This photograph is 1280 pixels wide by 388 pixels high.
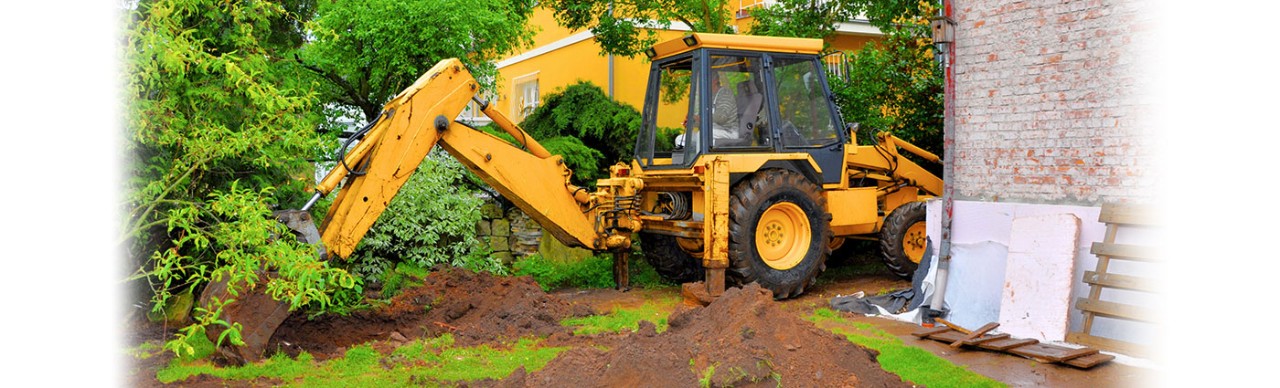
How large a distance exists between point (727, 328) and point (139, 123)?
310cm

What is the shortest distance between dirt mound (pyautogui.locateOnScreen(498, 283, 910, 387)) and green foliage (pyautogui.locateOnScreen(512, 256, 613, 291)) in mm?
4545

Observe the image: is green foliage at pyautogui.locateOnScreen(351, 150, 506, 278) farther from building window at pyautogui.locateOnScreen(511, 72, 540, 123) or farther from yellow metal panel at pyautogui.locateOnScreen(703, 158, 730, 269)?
building window at pyautogui.locateOnScreen(511, 72, 540, 123)

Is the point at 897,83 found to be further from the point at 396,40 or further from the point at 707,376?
the point at 707,376

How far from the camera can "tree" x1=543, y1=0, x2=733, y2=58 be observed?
40.0 feet

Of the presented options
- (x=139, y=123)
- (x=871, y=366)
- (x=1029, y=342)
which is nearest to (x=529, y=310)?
(x=871, y=366)

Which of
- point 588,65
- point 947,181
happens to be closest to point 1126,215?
point 947,181

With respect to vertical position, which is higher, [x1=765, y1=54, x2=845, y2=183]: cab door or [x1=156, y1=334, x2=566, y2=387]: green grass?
[x1=765, y1=54, x2=845, y2=183]: cab door

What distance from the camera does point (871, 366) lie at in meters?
5.45

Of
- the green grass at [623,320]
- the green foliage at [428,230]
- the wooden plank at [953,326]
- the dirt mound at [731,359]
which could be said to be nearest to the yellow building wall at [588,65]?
the green foliage at [428,230]

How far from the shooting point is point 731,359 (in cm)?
496

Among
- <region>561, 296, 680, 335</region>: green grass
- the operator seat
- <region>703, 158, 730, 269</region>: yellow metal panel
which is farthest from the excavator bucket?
the operator seat

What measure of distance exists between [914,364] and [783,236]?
3.20m

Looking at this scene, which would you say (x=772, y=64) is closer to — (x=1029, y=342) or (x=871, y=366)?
(x=1029, y=342)

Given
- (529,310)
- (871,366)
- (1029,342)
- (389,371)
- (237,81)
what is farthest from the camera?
(529,310)
